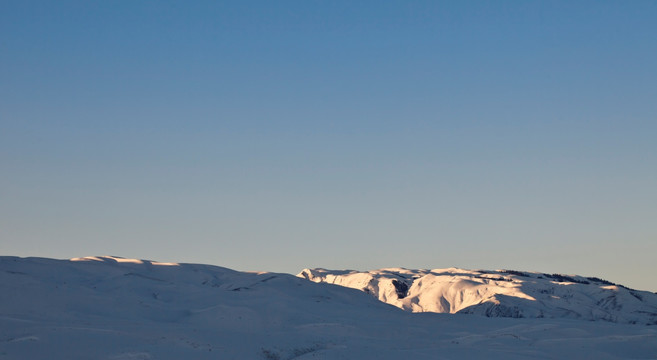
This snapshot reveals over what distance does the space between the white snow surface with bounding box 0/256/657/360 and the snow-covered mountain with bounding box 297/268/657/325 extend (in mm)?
36230

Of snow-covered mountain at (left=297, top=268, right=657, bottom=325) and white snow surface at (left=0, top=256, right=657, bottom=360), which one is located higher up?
snow-covered mountain at (left=297, top=268, right=657, bottom=325)

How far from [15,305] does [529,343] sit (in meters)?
39.0

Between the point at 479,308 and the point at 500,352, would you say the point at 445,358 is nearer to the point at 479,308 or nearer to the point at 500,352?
the point at 500,352

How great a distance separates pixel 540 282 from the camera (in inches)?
5433

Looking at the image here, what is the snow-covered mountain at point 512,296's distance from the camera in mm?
119312

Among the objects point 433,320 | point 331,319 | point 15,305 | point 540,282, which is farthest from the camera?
point 540,282

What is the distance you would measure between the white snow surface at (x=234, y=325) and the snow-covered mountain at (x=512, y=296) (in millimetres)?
36230

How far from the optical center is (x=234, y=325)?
60281mm

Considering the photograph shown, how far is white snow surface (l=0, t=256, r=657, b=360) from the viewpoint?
40969 mm

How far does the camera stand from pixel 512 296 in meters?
125

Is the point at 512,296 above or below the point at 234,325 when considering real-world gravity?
above

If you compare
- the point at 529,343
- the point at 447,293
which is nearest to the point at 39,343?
the point at 529,343

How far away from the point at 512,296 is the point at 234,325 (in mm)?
76682

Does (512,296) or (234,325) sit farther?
(512,296)
